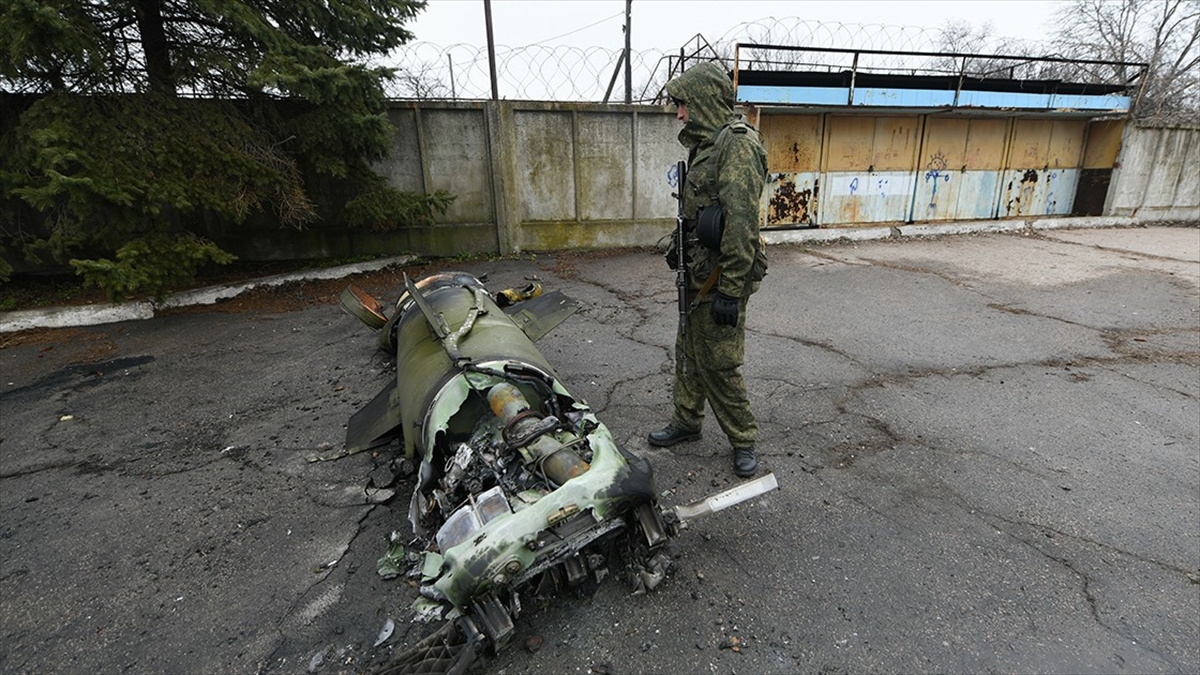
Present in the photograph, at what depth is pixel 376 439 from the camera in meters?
3.09

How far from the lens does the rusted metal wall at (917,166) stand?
10.0 m

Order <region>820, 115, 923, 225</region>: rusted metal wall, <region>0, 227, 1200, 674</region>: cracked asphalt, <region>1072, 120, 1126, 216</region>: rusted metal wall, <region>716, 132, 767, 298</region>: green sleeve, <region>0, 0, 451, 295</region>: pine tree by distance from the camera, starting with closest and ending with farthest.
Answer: <region>0, 227, 1200, 674</region>: cracked asphalt < <region>716, 132, 767, 298</region>: green sleeve < <region>0, 0, 451, 295</region>: pine tree < <region>820, 115, 923, 225</region>: rusted metal wall < <region>1072, 120, 1126, 216</region>: rusted metal wall

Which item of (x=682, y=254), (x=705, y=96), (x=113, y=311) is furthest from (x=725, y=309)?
(x=113, y=311)

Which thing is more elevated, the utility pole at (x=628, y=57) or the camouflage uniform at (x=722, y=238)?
the utility pole at (x=628, y=57)

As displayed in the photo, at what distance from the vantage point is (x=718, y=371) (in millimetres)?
2873

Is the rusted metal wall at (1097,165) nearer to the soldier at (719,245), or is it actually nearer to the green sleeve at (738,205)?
the soldier at (719,245)

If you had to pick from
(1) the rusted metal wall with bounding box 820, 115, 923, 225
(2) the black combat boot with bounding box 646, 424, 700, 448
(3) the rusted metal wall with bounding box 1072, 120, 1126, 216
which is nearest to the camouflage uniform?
(2) the black combat boot with bounding box 646, 424, 700, 448

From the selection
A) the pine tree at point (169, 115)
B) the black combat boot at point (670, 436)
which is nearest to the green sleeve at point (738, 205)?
the black combat boot at point (670, 436)

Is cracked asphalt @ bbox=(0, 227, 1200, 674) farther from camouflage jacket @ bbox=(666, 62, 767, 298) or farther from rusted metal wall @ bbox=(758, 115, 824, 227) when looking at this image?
rusted metal wall @ bbox=(758, 115, 824, 227)

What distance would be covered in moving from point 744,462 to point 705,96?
1.90 m

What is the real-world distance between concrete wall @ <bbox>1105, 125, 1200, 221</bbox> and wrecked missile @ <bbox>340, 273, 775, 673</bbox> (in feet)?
48.1

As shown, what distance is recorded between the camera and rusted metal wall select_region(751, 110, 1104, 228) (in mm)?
10000

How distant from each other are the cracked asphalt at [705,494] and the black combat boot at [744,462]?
0.10m

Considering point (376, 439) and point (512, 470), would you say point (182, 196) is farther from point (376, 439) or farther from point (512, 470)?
point (512, 470)
